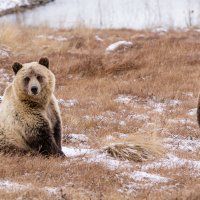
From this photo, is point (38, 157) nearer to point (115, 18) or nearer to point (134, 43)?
point (134, 43)

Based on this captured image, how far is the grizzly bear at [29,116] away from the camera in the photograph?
648 cm

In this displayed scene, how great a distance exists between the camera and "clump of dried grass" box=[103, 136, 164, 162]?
7098 mm

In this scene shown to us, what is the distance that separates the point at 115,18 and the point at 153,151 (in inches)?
926

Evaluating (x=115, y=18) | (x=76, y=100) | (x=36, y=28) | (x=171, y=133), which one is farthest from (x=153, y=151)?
(x=115, y=18)

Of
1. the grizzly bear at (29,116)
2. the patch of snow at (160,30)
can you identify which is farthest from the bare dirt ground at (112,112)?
the patch of snow at (160,30)

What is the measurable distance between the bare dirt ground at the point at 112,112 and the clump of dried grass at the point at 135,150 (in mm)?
54

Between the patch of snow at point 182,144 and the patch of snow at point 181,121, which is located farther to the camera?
the patch of snow at point 181,121

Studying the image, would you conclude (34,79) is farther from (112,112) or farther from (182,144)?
(112,112)

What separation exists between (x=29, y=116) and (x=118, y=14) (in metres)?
25.3

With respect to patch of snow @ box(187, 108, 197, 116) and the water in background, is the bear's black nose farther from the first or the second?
the water in background

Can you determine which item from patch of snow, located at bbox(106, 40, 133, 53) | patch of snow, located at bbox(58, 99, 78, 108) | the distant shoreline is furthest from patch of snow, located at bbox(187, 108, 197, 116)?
the distant shoreline

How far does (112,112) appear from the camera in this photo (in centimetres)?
1121

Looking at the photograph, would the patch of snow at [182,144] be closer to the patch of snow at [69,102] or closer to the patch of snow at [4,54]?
the patch of snow at [69,102]

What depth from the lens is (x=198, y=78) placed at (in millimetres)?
14320
